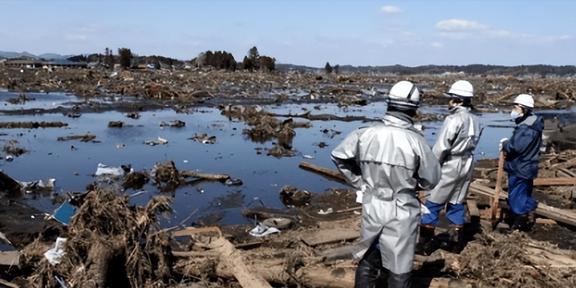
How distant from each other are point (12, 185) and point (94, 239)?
17.8ft

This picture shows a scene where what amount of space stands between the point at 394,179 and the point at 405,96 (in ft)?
2.13

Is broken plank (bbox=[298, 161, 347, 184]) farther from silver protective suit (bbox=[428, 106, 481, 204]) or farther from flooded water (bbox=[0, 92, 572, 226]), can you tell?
silver protective suit (bbox=[428, 106, 481, 204])

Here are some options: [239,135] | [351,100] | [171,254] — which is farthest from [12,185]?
[351,100]

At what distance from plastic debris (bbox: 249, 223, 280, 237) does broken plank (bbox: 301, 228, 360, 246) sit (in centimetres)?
77

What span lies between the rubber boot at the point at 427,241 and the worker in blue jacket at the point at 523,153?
1.67 metres

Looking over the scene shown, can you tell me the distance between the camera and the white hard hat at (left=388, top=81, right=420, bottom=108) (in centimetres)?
395

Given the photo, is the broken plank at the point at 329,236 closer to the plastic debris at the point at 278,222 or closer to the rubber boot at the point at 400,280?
the plastic debris at the point at 278,222

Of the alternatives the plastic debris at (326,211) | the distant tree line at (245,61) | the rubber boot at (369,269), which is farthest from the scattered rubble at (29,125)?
the distant tree line at (245,61)

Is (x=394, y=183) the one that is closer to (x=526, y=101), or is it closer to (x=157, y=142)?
(x=526, y=101)

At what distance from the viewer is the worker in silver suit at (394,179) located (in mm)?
3891

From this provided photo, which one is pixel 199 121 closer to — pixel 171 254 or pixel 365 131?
pixel 171 254

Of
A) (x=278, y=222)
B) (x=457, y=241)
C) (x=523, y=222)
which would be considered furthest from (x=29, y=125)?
(x=523, y=222)

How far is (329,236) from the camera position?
640 centimetres

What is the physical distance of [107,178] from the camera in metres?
10.1
